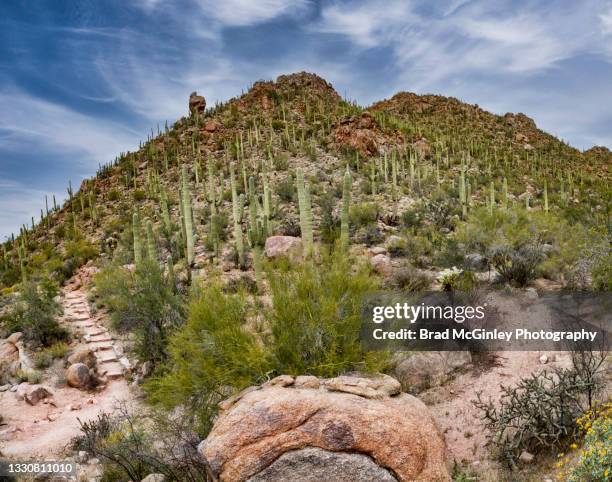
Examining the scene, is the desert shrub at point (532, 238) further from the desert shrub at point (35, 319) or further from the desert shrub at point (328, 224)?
the desert shrub at point (35, 319)

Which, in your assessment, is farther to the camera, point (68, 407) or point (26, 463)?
point (68, 407)

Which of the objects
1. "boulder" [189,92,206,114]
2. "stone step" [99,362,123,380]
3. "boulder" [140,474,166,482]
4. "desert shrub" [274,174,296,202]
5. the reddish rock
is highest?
"boulder" [189,92,206,114]

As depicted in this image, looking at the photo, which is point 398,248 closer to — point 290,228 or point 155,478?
point 290,228

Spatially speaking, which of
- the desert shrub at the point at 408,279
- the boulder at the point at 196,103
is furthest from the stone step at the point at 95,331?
the boulder at the point at 196,103

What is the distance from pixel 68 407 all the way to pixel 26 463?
2.81 metres

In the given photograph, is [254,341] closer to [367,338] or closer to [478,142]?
[367,338]

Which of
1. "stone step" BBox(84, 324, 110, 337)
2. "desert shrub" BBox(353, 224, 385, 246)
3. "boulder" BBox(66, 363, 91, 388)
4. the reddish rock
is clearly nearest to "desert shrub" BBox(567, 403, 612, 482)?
"boulder" BBox(66, 363, 91, 388)

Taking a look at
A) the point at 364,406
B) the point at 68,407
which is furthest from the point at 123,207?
the point at 364,406

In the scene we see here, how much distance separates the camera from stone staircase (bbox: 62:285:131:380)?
1110 cm

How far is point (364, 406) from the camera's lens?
16.3 ft

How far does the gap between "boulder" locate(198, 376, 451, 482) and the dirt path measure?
4.77 metres

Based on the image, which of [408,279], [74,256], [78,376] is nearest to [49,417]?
[78,376]

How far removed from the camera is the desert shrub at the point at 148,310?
34.0ft

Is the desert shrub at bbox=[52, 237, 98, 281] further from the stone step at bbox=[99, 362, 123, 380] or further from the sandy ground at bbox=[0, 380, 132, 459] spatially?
the sandy ground at bbox=[0, 380, 132, 459]
